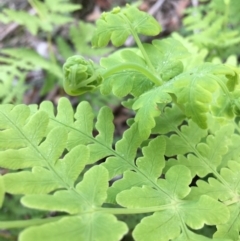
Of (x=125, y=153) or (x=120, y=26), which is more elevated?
(x=120, y=26)

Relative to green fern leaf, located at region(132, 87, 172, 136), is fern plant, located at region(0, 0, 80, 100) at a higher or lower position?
lower

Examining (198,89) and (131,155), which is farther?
(131,155)

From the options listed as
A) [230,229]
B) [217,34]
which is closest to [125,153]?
[230,229]

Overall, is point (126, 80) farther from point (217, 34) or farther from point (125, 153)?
point (217, 34)

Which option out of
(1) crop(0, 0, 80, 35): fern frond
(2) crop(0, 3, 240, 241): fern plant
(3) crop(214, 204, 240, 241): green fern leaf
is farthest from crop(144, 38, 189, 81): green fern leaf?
(1) crop(0, 0, 80, 35): fern frond

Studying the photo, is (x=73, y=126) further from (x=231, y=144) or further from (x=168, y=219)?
(x=231, y=144)

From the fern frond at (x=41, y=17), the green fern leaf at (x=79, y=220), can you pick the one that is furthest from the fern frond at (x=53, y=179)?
the fern frond at (x=41, y=17)

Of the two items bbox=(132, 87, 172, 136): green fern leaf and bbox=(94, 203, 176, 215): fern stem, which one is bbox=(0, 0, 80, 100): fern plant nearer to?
bbox=(132, 87, 172, 136): green fern leaf

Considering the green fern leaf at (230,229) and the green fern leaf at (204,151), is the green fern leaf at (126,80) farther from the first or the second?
the green fern leaf at (230,229)
